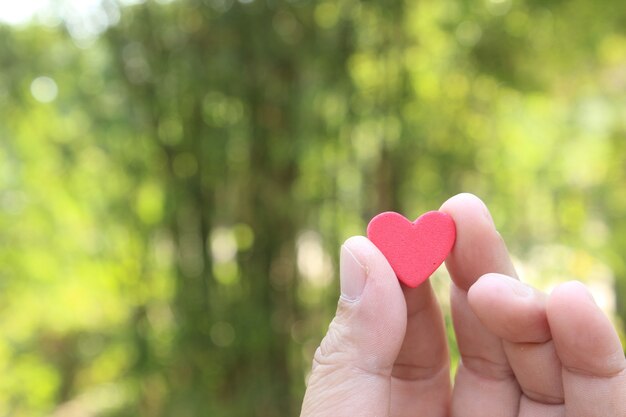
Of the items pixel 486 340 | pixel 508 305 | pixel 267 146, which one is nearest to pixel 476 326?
pixel 486 340

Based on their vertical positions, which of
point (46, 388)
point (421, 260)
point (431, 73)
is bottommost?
point (46, 388)

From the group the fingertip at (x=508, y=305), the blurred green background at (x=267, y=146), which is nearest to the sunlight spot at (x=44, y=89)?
the blurred green background at (x=267, y=146)

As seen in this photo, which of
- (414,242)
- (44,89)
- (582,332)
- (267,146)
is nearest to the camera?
(582,332)

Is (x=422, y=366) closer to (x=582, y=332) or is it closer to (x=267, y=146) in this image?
(x=582, y=332)

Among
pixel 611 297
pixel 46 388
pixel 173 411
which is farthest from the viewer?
pixel 46 388

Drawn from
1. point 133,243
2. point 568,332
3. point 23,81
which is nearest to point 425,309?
point 568,332

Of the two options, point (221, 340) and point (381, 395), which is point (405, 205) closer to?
point (221, 340)
